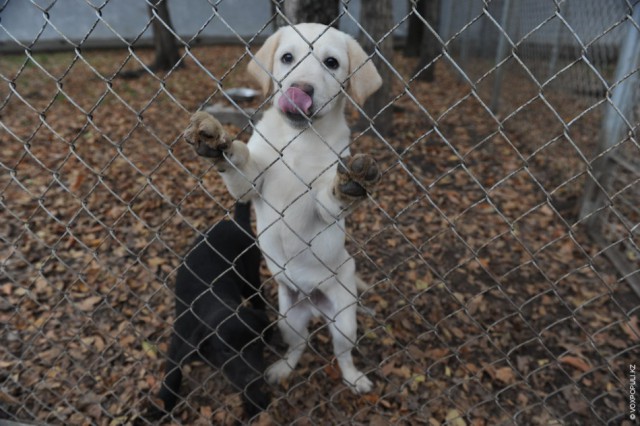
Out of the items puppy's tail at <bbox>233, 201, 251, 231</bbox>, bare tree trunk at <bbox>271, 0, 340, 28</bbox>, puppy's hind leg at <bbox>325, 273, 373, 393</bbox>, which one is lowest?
puppy's hind leg at <bbox>325, 273, 373, 393</bbox>

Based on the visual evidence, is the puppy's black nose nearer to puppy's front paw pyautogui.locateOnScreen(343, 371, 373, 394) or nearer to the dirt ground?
the dirt ground

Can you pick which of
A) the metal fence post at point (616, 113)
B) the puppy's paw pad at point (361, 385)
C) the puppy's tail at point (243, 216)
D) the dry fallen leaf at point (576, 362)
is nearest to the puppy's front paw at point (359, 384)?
the puppy's paw pad at point (361, 385)

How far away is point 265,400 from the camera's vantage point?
218 cm

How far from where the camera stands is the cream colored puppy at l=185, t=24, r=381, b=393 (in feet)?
5.50

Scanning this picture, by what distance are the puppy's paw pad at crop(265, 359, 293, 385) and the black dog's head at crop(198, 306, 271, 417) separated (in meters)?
0.27

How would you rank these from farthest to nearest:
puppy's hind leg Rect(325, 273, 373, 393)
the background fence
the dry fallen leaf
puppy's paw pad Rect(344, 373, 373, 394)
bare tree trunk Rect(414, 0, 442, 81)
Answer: bare tree trunk Rect(414, 0, 442, 81), the dry fallen leaf, puppy's paw pad Rect(344, 373, 373, 394), puppy's hind leg Rect(325, 273, 373, 393), the background fence

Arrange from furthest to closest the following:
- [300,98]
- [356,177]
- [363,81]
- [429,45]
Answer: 1. [429,45]
2. [363,81]
3. [300,98]
4. [356,177]

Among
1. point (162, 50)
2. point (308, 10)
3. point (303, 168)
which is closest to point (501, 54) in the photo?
point (308, 10)

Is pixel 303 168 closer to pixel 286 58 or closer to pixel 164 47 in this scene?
pixel 286 58

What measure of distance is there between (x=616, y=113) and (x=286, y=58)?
2458mm

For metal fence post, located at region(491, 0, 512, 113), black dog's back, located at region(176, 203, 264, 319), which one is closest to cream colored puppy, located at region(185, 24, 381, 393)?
black dog's back, located at region(176, 203, 264, 319)

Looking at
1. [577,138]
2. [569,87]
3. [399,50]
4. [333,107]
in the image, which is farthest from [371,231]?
[399,50]

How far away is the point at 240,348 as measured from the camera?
2.08 m

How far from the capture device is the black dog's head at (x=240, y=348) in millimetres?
2016
